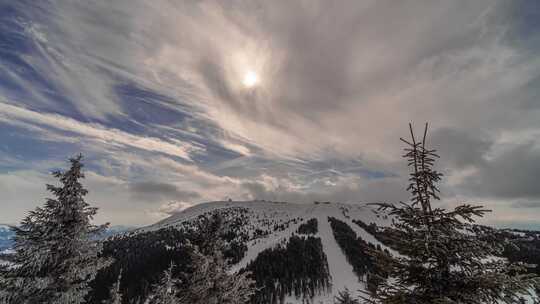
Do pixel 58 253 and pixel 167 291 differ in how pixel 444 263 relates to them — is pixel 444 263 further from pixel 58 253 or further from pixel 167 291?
pixel 167 291

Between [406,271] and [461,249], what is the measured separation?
5.18 ft

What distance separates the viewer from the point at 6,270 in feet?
38.5

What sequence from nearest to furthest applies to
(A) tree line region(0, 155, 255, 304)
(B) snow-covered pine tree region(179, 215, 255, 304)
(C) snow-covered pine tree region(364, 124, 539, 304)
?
(C) snow-covered pine tree region(364, 124, 539, 304) → (A) tree line region(0, 155, 255, 304) → (B) snow-covered pine tree region(179, 215, 255, 304)

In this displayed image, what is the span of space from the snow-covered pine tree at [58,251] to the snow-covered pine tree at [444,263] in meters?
13.7

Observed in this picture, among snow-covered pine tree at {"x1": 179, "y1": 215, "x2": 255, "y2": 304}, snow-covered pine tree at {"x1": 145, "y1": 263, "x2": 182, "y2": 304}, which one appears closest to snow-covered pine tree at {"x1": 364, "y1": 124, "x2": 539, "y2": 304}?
snow-covered pine tree at {"x1": 179, "y1": 215, "x2": 255, "y2": 304}

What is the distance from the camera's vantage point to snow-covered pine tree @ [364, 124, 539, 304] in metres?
6.68

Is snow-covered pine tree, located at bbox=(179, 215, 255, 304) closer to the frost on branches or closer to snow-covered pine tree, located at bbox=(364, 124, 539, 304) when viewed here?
the frost on branches

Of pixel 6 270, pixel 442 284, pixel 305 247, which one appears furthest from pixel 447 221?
pixel 305 247

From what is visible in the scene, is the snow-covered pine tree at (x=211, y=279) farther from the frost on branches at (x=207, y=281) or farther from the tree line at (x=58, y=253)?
the tree line at (x=58, y=253)

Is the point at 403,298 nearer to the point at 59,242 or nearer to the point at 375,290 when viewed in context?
the point at 375,290

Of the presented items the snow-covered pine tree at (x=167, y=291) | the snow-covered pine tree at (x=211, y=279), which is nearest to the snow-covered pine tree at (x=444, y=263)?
the snow-covered pine tree at (x=211, y=279)

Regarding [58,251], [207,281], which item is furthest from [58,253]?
[207,281]

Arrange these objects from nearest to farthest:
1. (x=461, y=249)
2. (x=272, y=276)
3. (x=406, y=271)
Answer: (x=461, y=249)
(x=406, y=271)
(x=272, y=276)

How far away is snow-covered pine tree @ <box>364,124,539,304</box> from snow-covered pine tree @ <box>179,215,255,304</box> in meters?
12.2
